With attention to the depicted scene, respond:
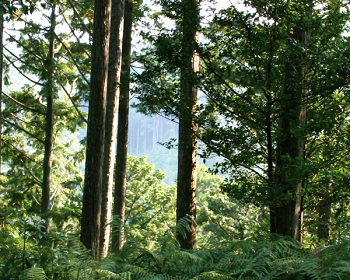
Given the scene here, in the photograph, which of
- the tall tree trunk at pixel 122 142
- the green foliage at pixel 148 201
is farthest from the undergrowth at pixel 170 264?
the green foliage at pixel 148 201

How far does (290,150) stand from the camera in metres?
5.12

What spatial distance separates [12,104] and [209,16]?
1111cm

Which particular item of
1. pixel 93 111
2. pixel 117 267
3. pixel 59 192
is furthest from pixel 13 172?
pixel 117 267

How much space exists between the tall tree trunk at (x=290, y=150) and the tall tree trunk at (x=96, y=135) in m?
2.58

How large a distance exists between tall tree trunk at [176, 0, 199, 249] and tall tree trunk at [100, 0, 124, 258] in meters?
1.73

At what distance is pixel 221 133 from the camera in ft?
17.0

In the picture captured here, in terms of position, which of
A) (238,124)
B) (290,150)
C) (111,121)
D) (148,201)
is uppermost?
(111,121)

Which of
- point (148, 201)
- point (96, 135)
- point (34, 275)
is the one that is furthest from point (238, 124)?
point (148, 201)

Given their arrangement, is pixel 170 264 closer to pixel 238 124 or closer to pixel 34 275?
pixel 34 275

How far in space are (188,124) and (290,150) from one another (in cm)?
154

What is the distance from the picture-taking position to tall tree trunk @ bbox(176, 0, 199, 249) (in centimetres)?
532

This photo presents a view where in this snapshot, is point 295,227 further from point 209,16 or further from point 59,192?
point 59,192

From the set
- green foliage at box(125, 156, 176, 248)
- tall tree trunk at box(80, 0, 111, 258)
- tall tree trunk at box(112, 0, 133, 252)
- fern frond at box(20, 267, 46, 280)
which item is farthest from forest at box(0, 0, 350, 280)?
green foliage at box(125, 156, 176, 248)

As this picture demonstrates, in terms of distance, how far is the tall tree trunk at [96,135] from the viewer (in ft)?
17.9
